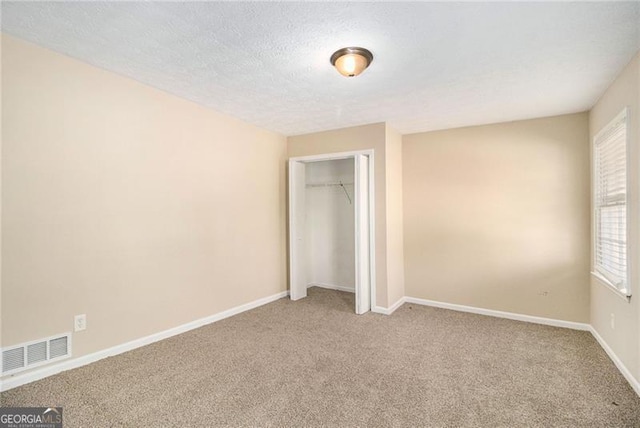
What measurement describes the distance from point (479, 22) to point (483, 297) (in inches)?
127

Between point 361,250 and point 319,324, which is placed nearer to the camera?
point 319,324

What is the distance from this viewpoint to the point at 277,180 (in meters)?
4.66

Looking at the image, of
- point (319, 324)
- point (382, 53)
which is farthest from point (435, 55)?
point (319, 324)

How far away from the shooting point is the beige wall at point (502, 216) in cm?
357

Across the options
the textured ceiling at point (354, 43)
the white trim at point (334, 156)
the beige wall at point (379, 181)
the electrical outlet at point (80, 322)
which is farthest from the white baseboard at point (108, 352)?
the textured ceiling at point (354, 43)

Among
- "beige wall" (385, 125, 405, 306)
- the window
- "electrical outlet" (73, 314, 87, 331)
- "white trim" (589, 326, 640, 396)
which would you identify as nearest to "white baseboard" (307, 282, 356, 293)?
"beige wall" (385, 125, 405, 306)

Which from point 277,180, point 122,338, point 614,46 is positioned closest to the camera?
point 614,46

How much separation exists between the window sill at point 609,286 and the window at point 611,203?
15 millimetres

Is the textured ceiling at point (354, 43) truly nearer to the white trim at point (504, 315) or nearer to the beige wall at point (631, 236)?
the beige wall at point (631, 236)

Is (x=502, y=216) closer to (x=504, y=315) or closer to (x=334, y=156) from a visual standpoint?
(x=504, y=315)

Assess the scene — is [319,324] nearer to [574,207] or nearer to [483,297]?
[483,297]

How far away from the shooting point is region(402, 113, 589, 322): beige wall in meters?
3.57

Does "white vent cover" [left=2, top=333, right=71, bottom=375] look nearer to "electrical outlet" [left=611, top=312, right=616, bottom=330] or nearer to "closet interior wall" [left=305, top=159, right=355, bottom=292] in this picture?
"closet interior wall" [left=305, top=159, right=355, bottom=292]

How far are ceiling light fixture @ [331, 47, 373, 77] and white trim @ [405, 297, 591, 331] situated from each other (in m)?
3.27
